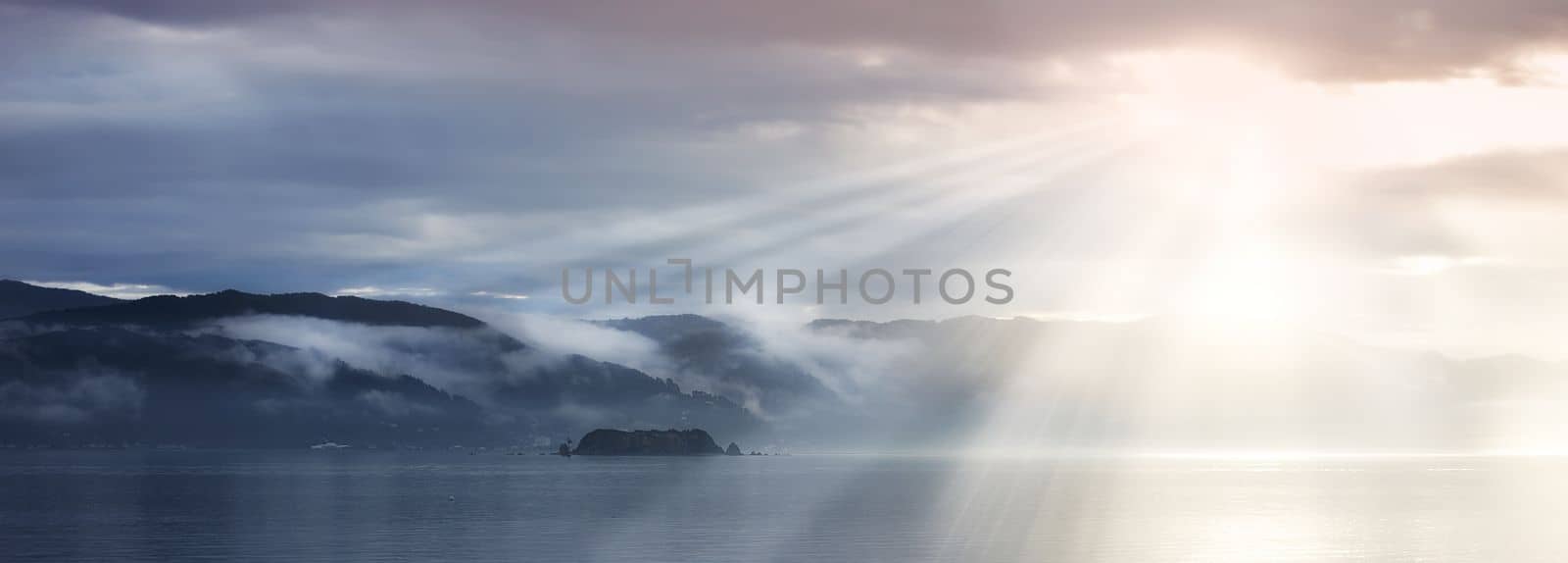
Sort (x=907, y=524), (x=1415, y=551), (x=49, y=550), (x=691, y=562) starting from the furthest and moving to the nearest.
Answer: (x=907, y=524) → (x=1415, y=551) → (x=49, y=550) → (x=691, y=562)

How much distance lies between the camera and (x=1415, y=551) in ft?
538

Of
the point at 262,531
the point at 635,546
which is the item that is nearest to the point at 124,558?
the point at 262,531

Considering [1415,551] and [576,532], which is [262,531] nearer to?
[576,532]

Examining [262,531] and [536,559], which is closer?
[536,559]

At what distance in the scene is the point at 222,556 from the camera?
147m

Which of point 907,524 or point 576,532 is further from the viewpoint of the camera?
point 907,524

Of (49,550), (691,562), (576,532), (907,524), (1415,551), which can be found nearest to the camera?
(691,562)

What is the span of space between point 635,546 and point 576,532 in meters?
20.7

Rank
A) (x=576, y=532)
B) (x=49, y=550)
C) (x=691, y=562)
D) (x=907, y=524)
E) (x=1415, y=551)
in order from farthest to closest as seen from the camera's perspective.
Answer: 1. (x=907, y=524)
2. (x=576, y=532)
3. (x=1415, y=551)
4. (x=49, y=550)
5. (x=691, y=562)

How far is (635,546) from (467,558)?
19612 millimetres

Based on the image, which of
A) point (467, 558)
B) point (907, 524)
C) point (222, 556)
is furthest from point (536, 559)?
point (907, 524)

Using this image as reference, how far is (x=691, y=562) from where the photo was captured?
142 meters

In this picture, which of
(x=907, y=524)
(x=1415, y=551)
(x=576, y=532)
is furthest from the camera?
(x=907, y=524)

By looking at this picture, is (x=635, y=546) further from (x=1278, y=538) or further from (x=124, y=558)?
(x=1278, y=538)
